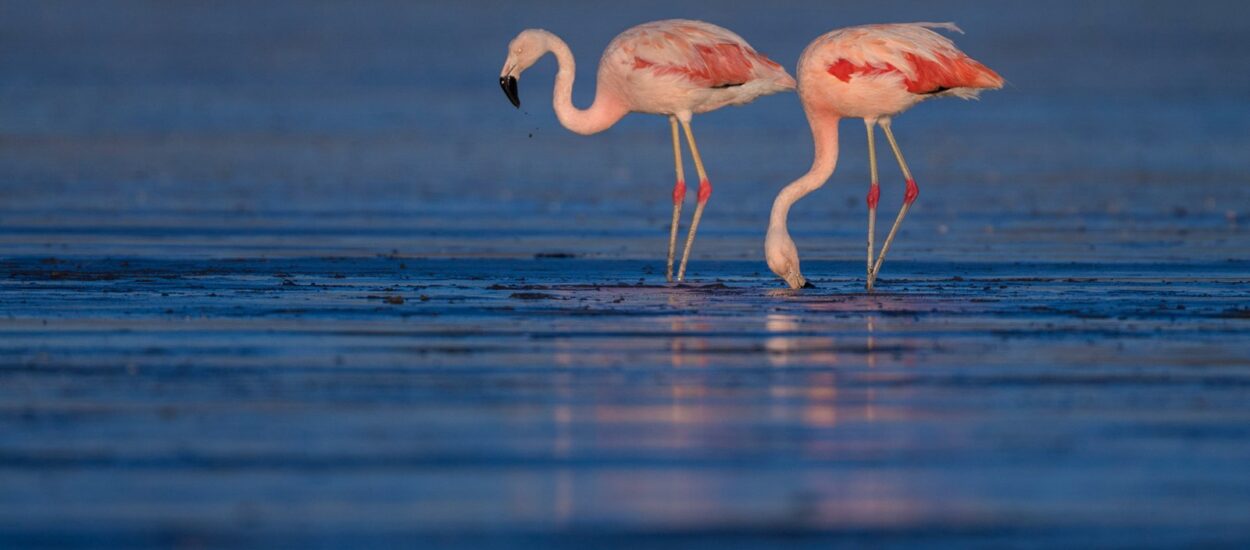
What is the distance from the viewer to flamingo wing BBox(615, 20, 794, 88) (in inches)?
588

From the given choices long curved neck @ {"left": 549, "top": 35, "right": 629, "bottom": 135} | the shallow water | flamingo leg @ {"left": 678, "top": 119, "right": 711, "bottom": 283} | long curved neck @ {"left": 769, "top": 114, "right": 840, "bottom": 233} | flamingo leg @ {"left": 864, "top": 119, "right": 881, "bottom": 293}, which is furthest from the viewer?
long curved neck @ {"left": 549, "top": 35, "right": 629, "bottom": 135}

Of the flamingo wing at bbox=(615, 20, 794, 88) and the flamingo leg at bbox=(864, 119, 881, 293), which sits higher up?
the flamingo wing at bbox=(615, 20, 794, 88)

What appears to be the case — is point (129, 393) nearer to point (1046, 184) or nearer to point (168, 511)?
point (168, 511)

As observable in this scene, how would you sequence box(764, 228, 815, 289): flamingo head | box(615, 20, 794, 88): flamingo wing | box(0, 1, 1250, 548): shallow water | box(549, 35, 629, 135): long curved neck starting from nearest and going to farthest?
box(0, 1, 1250, 548): shallow water
box(764, 228, 815, 289): flamingo head
box(615, 20, 794, 88): flamingo wing
box(549, 35, 629, 135): long curved neck

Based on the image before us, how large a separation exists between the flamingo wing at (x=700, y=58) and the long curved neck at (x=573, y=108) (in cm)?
69

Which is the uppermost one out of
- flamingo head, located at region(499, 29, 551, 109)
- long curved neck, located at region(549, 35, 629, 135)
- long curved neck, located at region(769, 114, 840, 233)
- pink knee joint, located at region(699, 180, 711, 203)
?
flamingo head, located at region(499, 29, 551, 109)

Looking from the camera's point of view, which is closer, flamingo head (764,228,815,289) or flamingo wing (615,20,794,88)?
flamingo head (764,228,815,289)

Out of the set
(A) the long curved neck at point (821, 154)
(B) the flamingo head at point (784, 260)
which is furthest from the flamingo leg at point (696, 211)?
(B) the flamingo head at point (784, 260)

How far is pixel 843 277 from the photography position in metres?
14.3

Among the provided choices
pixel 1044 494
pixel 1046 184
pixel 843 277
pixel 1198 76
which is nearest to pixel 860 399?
pixel 1044 494

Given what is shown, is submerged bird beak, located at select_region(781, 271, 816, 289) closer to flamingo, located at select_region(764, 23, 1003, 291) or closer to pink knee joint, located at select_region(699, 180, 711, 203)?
flamingo, located at select_region(764, 23, 1003, 291)

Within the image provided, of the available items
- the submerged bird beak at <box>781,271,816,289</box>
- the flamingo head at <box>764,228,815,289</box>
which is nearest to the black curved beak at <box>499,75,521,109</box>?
the flamingo head at <box>764,228,815,289</box>

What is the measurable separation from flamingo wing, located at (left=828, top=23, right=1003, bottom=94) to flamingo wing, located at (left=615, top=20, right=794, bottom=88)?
84cm

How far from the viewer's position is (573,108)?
15812 millimetres
